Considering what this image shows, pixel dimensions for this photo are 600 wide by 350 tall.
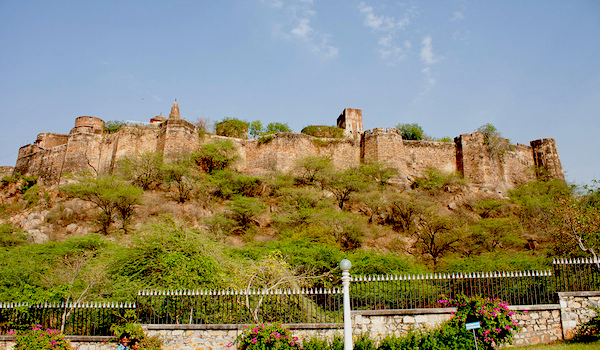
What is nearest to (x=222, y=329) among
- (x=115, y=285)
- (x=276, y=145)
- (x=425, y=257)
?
(x=115, y=285)

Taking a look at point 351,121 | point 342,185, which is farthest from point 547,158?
point 342,185

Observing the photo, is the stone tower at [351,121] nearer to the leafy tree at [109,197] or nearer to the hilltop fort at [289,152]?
the hilltop fort at [289,152]

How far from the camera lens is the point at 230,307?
11.7 metres

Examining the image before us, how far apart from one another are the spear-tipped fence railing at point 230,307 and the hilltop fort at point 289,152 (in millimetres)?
22525

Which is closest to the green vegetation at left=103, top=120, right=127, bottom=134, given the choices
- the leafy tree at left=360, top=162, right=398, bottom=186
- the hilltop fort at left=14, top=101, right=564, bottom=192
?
the hilltop fort at left=14, top=101, right=564, bottom=192

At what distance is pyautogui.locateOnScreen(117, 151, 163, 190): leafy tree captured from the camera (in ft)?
99.9

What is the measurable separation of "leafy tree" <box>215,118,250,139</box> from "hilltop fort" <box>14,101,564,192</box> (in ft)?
9.08

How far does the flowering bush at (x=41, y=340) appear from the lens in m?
9.84

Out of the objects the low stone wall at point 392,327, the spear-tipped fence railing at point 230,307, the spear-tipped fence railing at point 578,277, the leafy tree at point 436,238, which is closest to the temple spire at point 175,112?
the leafy tree at point 436,238

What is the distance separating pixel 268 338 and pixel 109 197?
1974 centimetres

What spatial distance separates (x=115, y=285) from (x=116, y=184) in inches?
667

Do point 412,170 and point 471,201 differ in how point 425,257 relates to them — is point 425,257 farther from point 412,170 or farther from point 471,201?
point 412,170

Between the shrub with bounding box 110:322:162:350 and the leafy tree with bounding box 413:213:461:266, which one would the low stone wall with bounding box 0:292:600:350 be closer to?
the shrub with bounding box 110:322:162:350

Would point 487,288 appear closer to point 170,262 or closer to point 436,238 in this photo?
point 170,262
